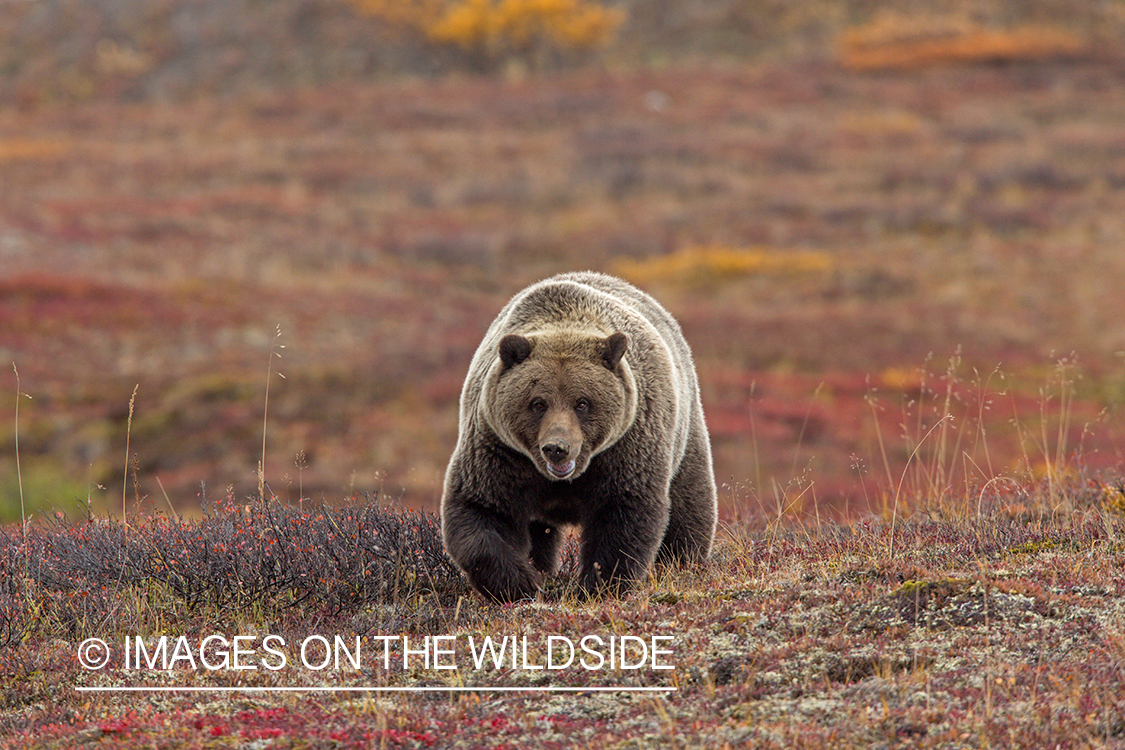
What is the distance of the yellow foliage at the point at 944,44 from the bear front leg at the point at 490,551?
53.3m

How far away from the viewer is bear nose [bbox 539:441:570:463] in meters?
6.21

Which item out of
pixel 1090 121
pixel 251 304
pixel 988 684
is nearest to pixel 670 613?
pixel 988 684

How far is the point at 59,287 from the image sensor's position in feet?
85.1

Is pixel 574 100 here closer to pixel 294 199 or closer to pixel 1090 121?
pixel 294 199

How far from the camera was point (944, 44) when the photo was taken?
56781mm

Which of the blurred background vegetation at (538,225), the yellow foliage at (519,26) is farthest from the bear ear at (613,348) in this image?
the yellow foliage at (519,26)

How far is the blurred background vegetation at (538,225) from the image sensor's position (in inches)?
752

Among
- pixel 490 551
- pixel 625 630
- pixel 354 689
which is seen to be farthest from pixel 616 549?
pixel 354 689

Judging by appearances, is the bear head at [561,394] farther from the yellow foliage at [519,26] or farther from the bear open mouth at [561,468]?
the yellow foliage at [519,26]

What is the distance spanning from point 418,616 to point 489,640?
91 centimetres

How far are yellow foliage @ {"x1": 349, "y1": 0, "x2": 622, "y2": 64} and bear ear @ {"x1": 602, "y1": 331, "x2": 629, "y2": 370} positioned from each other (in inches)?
2291

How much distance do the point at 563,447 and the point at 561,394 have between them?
0.49 m

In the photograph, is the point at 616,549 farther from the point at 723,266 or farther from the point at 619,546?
the point at 723,266

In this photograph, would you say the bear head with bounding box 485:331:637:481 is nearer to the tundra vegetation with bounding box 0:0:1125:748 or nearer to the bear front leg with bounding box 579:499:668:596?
the bear front leg with bounding box 579:499:668:596
